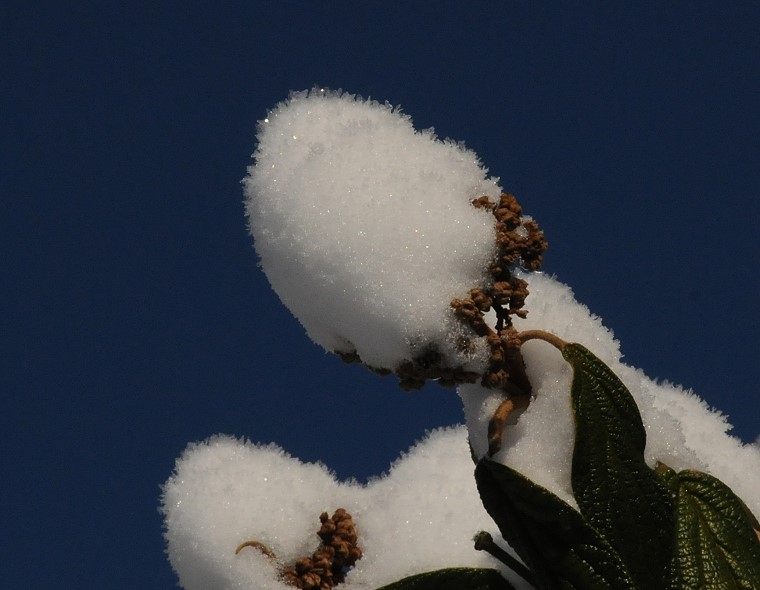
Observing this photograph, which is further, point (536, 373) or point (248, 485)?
point (248, 485)

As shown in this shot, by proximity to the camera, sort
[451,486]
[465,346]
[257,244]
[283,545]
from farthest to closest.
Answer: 1. [451,486]
2. [283,545]
3. [257,244]
4. [465,346]

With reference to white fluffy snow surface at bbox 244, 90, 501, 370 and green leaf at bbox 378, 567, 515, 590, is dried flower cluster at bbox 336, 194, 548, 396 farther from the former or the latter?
green leaf at bbox 378, 567, 515, 590

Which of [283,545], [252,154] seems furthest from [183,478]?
[252,154]

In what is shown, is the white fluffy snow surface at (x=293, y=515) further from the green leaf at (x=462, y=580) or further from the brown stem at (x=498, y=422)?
the brown stem at (x=498, y=422)

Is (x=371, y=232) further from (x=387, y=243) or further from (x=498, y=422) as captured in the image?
(x=498, y=422)

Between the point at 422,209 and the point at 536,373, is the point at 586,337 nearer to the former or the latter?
the point at 536,373

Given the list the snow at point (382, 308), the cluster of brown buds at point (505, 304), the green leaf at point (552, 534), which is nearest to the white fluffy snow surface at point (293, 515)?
the snow at point (382, 308)

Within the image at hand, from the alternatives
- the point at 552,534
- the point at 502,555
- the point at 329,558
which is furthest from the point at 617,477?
the point at 329,558
